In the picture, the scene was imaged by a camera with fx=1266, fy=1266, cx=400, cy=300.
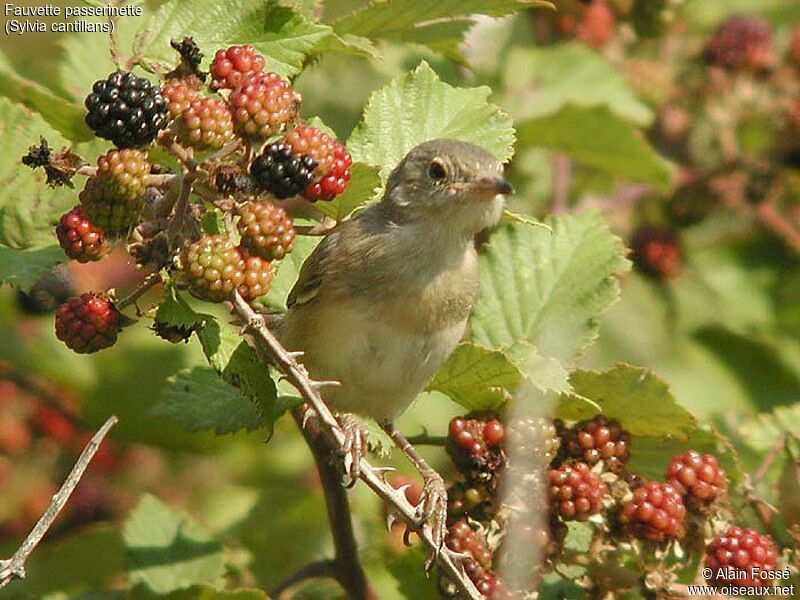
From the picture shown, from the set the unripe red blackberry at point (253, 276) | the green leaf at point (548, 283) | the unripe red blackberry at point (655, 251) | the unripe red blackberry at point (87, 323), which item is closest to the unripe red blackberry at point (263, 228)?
the unripe red blackberry at point (253, 276)

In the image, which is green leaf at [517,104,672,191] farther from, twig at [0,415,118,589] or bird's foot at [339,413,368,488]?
twig at [0,415,118,589]

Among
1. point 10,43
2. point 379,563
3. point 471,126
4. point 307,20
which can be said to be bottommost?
point 379,563

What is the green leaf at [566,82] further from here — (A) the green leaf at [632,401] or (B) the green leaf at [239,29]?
(A) the green leaf at [632,401]

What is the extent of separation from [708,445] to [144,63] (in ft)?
6.21

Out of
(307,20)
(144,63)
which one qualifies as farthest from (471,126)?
(144,63)

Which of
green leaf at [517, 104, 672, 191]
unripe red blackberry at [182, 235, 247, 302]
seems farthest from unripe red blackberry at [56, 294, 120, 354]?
green leaf at [517, 104, 672, 191]

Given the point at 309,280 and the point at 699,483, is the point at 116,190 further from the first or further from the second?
the point at 699,483

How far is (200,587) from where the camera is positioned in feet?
11.3

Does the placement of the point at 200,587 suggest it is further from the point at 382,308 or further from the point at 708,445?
the point at 708,445

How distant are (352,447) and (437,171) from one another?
1106 millimetres

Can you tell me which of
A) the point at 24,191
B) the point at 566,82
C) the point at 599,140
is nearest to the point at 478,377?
the point at 24,191

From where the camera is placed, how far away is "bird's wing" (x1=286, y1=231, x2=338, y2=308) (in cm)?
390

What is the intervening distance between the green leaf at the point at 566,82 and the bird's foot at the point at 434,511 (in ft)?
6.62

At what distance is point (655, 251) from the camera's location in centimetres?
571
